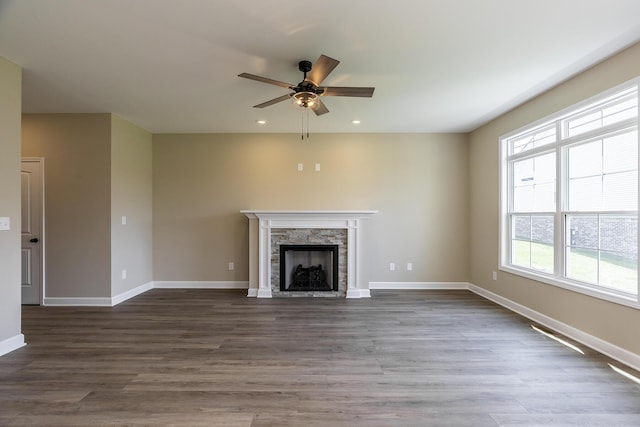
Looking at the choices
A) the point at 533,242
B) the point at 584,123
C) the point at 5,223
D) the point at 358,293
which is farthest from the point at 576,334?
the point at 5,223

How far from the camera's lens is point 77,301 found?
4.07 metres

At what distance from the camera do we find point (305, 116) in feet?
13.8

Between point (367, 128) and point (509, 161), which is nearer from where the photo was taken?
point (509, 161)

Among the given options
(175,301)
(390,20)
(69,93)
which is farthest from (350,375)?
(69,93)

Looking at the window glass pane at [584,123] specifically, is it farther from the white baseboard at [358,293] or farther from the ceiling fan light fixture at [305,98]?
the white baseboard at [358,293]

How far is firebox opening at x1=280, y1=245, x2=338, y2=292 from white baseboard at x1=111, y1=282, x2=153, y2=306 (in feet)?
7.41

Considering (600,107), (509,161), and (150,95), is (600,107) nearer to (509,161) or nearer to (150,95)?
(509,161)

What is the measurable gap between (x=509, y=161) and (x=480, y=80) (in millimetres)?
1533

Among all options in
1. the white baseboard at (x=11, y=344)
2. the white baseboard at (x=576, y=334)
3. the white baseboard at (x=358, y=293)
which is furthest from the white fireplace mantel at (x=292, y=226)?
the white baseboard at (x=11, y=344)

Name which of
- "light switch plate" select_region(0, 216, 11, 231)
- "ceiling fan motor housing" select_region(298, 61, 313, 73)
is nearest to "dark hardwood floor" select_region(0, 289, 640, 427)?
"light switch plate" select_region(0, 216, 11, 231)

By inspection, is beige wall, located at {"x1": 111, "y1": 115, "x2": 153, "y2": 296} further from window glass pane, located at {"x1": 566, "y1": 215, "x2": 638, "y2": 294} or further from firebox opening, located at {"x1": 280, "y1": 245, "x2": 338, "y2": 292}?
window glass pane, located at {"x1": 566, "y1": 215, "x2": 638, "y2": 294}

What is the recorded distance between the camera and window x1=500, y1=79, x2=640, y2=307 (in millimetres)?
2559

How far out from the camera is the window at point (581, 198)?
2.56 metres

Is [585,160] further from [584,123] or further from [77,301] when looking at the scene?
[77,301]
